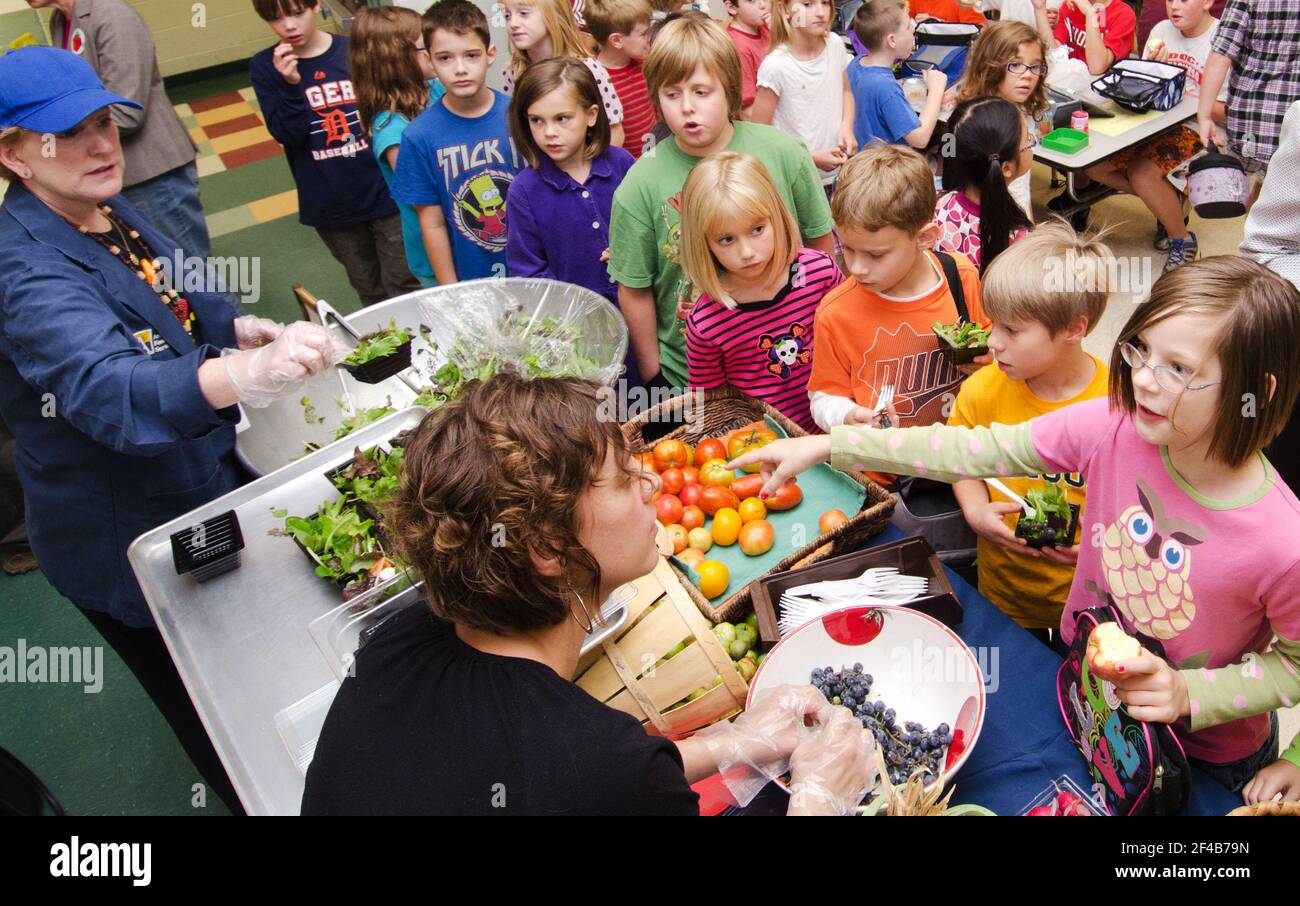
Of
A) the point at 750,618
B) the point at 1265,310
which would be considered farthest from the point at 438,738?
the point at 1265,310

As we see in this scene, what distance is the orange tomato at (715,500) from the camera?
2426 mm

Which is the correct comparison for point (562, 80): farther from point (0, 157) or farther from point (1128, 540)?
point (1128, 540)

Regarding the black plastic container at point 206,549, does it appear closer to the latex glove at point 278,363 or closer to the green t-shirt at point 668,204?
the latex glove at point 278,363

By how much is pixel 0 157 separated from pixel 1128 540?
2.68 m

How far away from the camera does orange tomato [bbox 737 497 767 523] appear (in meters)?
2.41

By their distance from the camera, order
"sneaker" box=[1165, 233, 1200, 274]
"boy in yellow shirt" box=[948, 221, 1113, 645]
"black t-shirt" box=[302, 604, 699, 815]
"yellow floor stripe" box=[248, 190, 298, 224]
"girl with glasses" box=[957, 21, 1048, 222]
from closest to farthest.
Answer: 1. "black t-shirt" box=[302, 604, 699, 815]
2. "boy in yellow shirt" box=[948, 221, 1113, 645]
3. "girl with glasses" box=[957, 21, 1048, 222]
4. "sneaker" box=[1165, 233, 1200, 274]
5. "yellow floor stripe" box=[248, 190, 298, 224]

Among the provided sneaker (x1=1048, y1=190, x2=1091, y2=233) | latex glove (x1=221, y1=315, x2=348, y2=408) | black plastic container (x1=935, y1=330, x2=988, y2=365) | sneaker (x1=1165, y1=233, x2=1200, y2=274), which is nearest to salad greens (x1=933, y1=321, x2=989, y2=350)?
black plastic container (x1=935, y1=330, x2=988, y2=365)

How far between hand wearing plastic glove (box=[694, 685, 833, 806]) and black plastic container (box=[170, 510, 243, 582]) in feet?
4.27

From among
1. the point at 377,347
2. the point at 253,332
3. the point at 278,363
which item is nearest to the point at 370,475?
the point at 377,347

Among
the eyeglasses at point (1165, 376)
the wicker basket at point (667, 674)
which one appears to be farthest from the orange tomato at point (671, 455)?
the eyeglasses at point (1165, 376)

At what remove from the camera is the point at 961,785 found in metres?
1.78

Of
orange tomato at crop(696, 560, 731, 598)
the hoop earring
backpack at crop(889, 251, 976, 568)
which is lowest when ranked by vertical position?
backpack at crop(889, 251, 976, 568)

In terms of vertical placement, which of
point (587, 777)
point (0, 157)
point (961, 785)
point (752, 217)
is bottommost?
point (961, 785)

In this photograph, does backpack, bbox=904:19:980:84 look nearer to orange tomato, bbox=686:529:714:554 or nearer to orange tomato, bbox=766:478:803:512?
orange tomato, bbox=766:478:803:512
